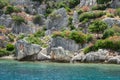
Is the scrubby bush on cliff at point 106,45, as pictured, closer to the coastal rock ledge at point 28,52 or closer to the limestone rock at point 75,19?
the coastal rock ledge at point 28,52

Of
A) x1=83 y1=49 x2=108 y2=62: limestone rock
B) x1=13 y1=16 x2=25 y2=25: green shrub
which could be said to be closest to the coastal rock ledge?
x1=83 y1=49 x2=108 y2=62: limestone rock

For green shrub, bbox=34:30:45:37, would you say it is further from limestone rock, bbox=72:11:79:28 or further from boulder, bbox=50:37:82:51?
boulder, bbox=50:37:82:51

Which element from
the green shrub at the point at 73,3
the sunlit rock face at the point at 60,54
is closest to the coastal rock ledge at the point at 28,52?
the sunlit rock face at the point at 60,54

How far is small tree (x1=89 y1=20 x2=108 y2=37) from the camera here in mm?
104000

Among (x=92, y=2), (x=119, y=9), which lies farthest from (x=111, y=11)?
(x=92, y=2)

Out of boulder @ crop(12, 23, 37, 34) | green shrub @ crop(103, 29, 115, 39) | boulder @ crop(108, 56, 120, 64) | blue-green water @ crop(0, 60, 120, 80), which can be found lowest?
blue-green water @ crop(0, 60, 120, 80)

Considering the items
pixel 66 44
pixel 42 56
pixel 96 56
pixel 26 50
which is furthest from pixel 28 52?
pixel 96 56

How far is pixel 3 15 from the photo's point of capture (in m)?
133

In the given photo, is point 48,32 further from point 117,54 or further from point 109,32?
point 117,54

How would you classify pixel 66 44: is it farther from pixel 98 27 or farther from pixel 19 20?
pixel 19 20

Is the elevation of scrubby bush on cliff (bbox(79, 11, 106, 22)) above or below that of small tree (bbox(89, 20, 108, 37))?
above

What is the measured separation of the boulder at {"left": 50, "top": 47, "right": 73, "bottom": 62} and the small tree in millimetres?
11972

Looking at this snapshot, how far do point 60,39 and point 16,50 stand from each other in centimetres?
1240

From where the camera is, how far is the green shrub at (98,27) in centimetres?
10400
